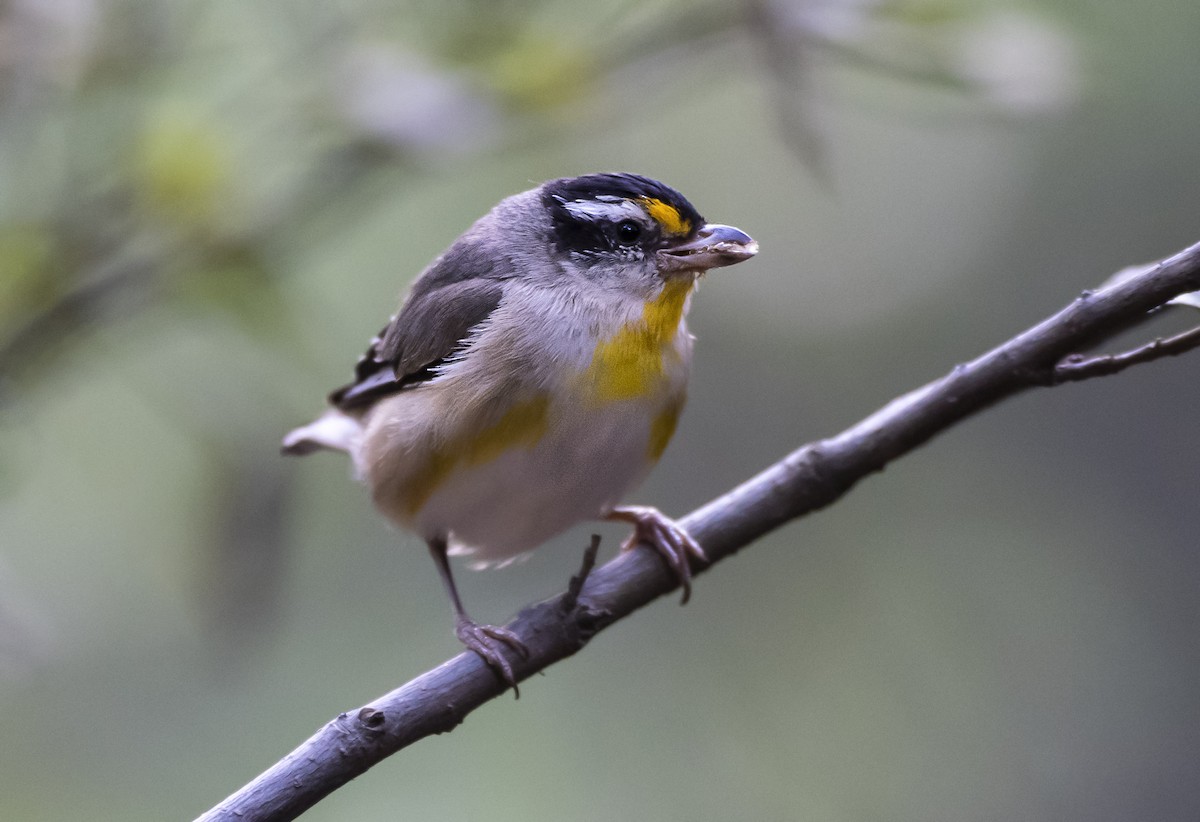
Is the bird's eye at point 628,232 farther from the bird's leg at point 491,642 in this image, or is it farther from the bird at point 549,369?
the bird's leg at point 491,642

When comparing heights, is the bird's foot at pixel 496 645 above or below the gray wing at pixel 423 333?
below

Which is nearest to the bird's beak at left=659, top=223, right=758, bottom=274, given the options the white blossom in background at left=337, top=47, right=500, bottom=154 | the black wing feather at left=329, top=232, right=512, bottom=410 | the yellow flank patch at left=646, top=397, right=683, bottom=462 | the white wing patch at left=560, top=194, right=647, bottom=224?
the white wing patch at left=560, top=194, right=647, bottom=224

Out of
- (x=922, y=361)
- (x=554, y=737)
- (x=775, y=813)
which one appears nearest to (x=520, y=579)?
(x=554, y=737)

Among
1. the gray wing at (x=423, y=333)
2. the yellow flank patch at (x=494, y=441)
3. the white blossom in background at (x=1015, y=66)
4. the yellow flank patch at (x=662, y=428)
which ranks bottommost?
the yellow flank patch at (x=662, y=428)

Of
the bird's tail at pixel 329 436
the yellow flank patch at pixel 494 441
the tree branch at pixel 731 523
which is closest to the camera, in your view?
the tree branch at pixel 731 523

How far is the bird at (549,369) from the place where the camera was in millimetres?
3424

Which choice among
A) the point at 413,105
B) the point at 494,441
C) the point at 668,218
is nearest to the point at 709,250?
the point at 668,218

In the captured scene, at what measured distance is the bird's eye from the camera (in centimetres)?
360

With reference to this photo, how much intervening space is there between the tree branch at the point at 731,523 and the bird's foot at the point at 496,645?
20 millimetres

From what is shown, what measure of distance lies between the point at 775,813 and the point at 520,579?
235cm

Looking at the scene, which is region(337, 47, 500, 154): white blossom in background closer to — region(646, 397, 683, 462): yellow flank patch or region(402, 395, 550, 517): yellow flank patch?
region(402, 395, 550, 517): yellow flank patch

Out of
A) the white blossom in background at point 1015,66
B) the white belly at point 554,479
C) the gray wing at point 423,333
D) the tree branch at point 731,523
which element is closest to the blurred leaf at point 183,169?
the gray wing at point 423,333

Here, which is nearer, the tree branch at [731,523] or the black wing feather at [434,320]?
the tree branch at [731,523]

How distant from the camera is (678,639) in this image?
7.79 m
